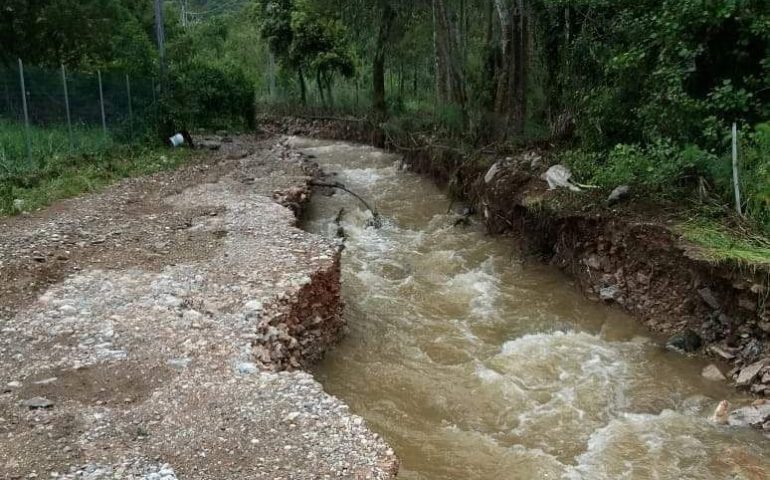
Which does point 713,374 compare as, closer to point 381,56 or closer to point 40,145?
point 40,145

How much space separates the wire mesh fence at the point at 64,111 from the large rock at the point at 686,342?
394 inches

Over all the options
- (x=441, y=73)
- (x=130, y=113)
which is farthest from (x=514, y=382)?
(x=441, y=73)

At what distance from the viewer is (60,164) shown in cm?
1127

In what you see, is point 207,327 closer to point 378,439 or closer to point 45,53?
point 378,439

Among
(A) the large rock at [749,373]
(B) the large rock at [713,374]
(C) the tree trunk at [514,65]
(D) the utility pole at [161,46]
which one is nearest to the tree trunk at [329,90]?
(D) the utility pole at [161,46]

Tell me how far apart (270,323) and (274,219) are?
3.46 meters

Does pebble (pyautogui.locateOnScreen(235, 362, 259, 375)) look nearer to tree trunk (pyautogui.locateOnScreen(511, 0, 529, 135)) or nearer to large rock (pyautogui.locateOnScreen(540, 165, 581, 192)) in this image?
large rock (pyautogui.locateOnScreen(540, 165, 581, 192))

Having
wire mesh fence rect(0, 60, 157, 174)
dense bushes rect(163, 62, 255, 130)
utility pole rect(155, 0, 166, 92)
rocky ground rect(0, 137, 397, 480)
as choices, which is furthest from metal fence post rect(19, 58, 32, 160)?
utility pole rect(155, 0, 166, 92)

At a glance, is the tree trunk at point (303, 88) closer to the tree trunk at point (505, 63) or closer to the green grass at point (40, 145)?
the green grass at point (40, 145)

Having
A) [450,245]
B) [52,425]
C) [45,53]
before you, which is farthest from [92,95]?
[52,425]

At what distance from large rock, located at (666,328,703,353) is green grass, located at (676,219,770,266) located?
0.80 metres

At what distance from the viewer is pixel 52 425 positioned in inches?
Answer: 150

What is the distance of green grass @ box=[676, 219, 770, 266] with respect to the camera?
561 cm

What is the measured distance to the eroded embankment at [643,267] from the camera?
5625mm
